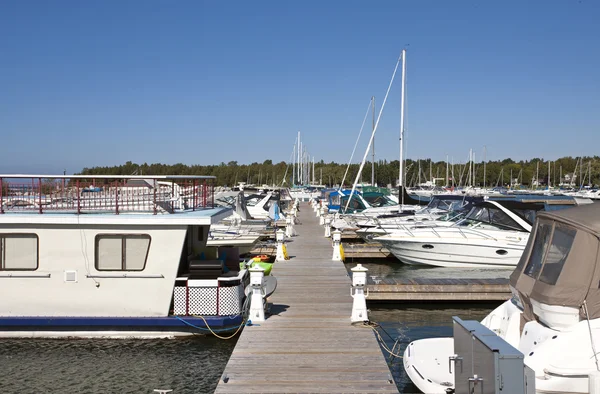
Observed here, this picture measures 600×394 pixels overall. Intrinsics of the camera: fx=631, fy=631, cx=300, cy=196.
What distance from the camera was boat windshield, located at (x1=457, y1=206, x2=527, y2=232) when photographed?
25.4 meters

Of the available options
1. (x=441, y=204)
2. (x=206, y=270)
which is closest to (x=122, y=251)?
(x=206, y=270)

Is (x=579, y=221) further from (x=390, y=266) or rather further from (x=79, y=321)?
(x=390, y=266)

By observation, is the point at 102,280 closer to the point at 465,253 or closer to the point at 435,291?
the point at 435,291

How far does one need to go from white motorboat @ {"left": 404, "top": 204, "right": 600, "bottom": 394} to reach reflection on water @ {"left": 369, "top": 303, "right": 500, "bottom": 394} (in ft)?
13.1

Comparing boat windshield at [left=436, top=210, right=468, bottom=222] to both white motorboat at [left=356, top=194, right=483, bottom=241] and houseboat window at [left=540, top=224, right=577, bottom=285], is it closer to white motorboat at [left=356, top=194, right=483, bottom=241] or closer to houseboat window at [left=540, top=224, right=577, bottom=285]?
white motorboat at [left=356, top=194, right=483, bottom=241]

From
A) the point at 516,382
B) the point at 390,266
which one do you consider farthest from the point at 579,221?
the point at 390,266

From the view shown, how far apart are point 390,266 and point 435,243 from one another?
9.60 feet

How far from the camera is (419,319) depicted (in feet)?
55.9

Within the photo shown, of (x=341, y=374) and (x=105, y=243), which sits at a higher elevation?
(x=105, y=243)

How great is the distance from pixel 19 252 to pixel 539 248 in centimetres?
1017

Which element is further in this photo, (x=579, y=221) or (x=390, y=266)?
(x=390, y=266)

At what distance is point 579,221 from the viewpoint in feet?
30.4

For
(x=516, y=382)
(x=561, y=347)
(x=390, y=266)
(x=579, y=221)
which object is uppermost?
(x=579, y=221)

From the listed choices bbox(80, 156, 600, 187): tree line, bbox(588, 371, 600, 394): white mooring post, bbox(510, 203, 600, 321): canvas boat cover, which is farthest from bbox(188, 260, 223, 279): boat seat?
bbox(80, 156, 600, 187): tree line
